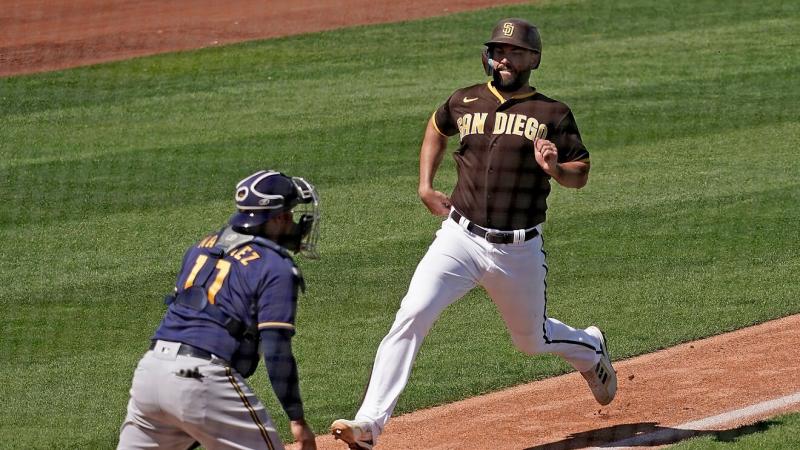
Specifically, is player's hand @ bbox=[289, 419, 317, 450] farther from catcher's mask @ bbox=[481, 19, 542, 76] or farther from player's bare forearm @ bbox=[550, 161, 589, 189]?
catcher's mask @ bbox=[481, 19, 542, 76]

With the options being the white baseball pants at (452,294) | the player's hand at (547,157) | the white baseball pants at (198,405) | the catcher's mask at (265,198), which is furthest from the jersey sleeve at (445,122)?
the white baseball pants at (198,405)

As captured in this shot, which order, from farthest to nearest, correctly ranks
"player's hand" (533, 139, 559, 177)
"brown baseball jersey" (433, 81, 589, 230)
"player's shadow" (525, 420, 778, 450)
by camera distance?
"player's shadow" (525, 420, 778, 450)
"brown baseball jersey" (433, 81, 589, 230)
"player's hand" (533, 139, 559, 177)

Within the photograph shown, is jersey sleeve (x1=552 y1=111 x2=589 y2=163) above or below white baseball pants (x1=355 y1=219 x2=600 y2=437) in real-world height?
above

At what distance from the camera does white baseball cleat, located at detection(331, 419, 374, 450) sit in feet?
18.7

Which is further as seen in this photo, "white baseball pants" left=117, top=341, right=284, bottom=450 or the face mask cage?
the face mask cage

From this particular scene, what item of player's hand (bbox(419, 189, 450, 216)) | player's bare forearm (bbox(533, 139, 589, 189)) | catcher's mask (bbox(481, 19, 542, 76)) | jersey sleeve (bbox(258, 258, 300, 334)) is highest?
catcher's mask (bbox(481, 19, 542, 76))

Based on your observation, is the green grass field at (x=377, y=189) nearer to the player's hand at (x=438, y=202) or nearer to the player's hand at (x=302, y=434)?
the player's hand at (x=438, y=202)

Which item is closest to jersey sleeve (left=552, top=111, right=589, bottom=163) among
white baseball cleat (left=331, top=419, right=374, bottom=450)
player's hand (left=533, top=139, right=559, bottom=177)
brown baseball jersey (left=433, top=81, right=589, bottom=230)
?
brown baseball jersey (left=433, top=81, right=589, bottom=230)

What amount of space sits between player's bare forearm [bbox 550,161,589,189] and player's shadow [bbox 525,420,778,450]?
3.90 feet

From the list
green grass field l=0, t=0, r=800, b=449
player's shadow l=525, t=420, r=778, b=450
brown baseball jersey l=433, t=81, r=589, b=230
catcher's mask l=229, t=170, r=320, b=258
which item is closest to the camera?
catcher's mask l=229, t=170, r=320, b=258

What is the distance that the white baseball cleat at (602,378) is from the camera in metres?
6.52

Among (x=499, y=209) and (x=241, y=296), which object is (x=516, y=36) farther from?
(x=241, y=296)

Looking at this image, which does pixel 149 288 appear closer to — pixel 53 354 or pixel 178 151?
pixel 53 354

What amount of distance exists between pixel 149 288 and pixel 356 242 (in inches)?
64.8
